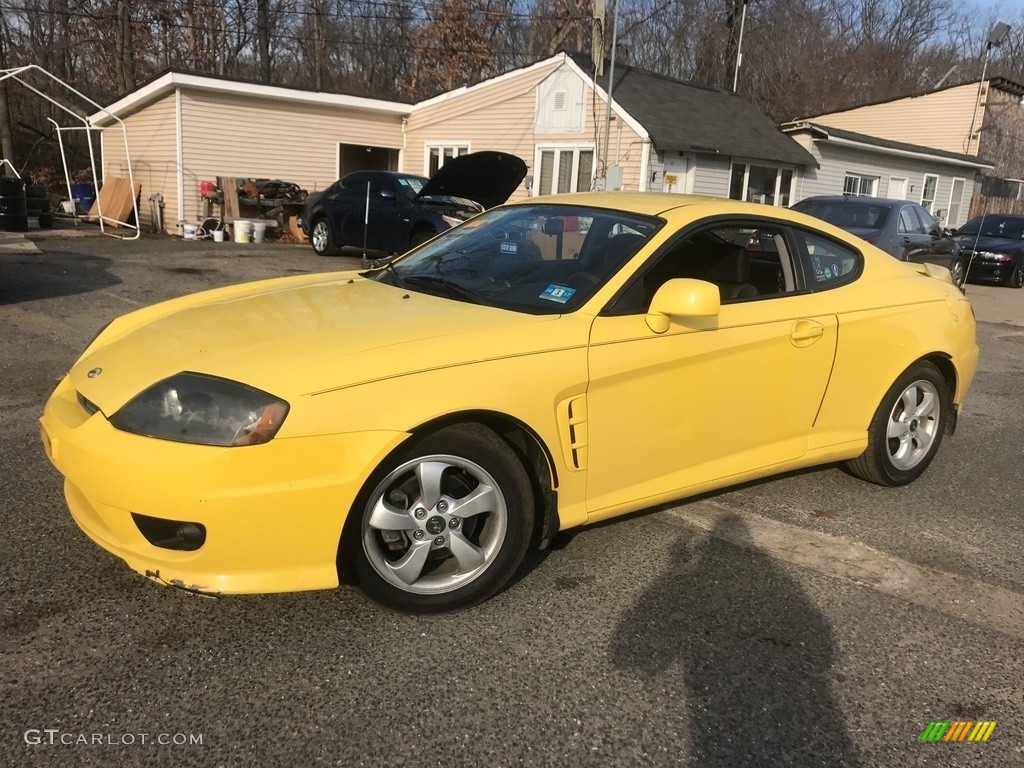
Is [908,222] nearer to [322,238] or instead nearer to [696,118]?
[696,118]

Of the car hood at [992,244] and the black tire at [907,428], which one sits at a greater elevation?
the car hood at [992,244]

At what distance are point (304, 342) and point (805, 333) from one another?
228cm

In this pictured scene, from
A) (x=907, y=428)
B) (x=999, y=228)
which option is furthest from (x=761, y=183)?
(x=907, y=428)

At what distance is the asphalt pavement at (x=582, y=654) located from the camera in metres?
2.31

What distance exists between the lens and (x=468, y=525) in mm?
2988

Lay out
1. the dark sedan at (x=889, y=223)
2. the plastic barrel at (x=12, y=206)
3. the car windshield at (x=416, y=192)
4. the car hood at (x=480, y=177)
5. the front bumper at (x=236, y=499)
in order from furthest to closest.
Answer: the plastic barrel at (x=12, y=206), the car windshield at (x=416, y=192), the dark sedan at (x=889, y=223), the car hood at (x=480, y=177), the front bumper at (x=236, y=499)

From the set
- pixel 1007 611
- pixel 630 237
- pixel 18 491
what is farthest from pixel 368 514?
pixel 1007 611

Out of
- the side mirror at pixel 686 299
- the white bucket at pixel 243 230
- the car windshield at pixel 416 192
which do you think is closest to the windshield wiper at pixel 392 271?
the side mirror at pixel 686 299

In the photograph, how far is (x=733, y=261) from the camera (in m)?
3.87

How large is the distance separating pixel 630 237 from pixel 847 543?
1.72m

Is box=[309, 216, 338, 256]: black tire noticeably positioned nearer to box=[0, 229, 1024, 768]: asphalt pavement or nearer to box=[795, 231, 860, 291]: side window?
box=[0, 229, 1024, 768]: asphalt pavement

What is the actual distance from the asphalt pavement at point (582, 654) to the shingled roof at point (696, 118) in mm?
14750

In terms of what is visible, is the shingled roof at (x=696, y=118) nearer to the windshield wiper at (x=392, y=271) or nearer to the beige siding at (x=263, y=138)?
the beige siding at (x=263, y=138)

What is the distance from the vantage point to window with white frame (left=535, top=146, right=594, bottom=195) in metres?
18.7
